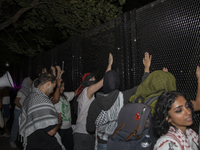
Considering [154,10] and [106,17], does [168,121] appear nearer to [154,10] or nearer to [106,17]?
[154,10]

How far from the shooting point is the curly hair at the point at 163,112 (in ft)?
6.51

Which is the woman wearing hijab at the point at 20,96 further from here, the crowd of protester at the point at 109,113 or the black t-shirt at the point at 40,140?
the black t-shirt at the point at 40,140

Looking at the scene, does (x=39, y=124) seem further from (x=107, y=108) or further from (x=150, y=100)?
(x=150, y=100)

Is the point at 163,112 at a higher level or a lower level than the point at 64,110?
higher

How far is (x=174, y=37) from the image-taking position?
2.72 metres

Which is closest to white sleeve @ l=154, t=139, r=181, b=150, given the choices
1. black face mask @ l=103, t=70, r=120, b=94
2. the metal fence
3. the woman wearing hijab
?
the metal fence

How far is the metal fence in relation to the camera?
8.19ft

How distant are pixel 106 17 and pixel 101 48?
173 inches

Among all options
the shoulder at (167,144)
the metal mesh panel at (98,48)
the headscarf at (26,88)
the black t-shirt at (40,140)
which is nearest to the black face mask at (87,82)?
the metal mesh panel at (98,48)

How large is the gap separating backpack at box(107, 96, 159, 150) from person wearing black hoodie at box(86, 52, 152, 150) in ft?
1.05

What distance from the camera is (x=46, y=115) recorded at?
9.93ft

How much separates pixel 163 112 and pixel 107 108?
2.53 feet

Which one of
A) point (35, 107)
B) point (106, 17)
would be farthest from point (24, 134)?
point (106, 17)

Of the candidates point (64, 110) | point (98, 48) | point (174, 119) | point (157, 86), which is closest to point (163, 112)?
point (174, 119)
